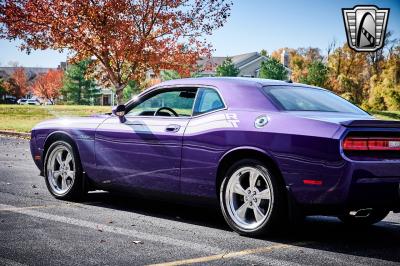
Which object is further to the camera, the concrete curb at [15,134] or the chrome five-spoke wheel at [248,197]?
the concrete curb at [15,134]

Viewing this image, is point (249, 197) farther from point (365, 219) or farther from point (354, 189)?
point (365, 219)

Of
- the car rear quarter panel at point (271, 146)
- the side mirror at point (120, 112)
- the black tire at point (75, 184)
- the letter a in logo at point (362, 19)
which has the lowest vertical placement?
the black tire at point (75, 184)

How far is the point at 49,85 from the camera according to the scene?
359 feet

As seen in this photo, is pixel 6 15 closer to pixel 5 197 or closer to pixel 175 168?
pixel 5 197

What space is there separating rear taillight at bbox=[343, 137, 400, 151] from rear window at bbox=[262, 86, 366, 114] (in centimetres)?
80

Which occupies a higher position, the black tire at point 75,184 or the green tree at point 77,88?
the green tree at point 77,88

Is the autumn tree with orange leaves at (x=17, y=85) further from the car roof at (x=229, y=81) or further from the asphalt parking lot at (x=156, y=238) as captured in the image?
the car roof at (x=229, y=81)

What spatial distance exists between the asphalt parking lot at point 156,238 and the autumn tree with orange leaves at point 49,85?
106 meters

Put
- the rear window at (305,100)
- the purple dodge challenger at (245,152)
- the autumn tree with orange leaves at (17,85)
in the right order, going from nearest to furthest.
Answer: the purple dodge challenger at (245,152) < the rear window at (305,100) < the autumn tree with orange leaves at (17,85)

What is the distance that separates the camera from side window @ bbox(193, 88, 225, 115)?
5.73 m

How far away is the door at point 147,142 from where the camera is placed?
580 centimetres

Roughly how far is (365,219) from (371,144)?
1418mm

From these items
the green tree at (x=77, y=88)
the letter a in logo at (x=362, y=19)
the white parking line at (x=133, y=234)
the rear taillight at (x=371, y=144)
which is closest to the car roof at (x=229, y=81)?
the rear taillight at (x=371, y=144)

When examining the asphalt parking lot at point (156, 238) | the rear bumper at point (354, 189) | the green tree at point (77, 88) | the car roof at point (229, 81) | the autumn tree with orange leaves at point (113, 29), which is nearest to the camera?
the asphalt parking lot at point (156, 238)
